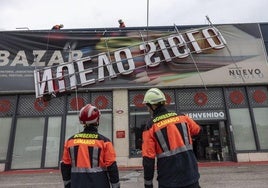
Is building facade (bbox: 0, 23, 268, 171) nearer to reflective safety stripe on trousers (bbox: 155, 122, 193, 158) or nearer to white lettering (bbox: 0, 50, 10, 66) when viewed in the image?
white lettering (bbox: 0, 50, 10, 66)

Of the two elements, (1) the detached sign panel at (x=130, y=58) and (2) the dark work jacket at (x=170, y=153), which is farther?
(1) the detached sign panel at (x=130, y=58)

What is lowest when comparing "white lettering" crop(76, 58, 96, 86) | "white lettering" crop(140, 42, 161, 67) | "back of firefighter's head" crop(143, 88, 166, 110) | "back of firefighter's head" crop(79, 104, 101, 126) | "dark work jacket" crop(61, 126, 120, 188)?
"dark work jacket" crop(61, 126, 120, 188)

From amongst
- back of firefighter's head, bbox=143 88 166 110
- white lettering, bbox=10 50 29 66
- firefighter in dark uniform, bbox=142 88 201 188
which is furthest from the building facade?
firefighter in dark uniform, bbox=142 88 201 188

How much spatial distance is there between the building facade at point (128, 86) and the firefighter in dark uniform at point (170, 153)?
9.82 m

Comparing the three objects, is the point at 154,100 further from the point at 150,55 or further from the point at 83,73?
the point at 150,55

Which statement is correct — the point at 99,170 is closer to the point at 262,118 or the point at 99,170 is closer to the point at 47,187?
the point at 47,187

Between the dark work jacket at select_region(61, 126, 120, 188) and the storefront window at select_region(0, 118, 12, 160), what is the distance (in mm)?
11095

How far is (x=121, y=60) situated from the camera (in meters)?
13.7

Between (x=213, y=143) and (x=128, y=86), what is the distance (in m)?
5.10

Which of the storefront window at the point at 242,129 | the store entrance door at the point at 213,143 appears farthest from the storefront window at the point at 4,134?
the storefront window at the point at 242,129

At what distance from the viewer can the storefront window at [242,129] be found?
507 inches

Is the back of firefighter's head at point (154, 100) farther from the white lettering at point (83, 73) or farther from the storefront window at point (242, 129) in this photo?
the storefront window at point (242, 129)

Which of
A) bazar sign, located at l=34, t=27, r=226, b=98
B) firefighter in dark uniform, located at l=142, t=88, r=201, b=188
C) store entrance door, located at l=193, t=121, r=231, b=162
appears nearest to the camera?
firefighter in dark uniform, located at l=142, t=88, r=201, b=188

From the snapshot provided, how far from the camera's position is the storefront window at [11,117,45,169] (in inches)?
498
